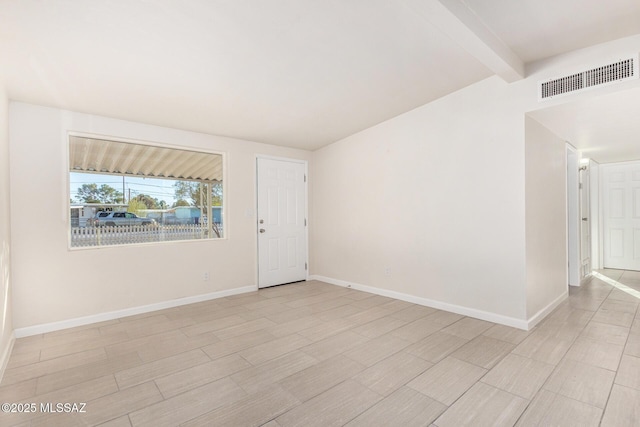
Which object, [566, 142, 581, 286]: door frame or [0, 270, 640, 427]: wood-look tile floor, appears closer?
[0, 270, 640, 427]: wood-look tile floor

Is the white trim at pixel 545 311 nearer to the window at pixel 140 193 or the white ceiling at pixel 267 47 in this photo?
the white ceiling at pixel 267 47

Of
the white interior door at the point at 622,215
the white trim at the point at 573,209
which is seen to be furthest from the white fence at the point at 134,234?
the white interior door at the point at 622,215

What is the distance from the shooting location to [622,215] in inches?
231

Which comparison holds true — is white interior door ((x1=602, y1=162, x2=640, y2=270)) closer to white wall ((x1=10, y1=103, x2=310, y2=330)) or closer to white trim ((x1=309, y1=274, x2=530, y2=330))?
white trim ((x1=309, y1=274, x2=530, y2=330))

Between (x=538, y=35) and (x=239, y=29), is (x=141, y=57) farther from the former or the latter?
(x=538, y=35)

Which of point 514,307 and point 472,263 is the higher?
point 472,263

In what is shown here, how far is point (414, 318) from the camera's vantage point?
135 inches

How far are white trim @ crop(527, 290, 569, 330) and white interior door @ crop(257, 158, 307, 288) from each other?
135 inches

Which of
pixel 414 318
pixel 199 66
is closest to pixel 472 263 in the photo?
pixel 414 318

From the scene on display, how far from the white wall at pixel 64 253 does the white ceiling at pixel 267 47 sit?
0.76 feet

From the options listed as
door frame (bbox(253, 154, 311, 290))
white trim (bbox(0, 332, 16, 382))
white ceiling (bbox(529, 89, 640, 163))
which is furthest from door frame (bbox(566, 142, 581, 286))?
white trim (bbox(0, 332, 16, 382))

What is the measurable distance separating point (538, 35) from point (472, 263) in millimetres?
2243

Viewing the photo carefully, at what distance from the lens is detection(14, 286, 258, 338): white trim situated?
311 centimetres

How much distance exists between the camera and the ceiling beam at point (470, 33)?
200cm
